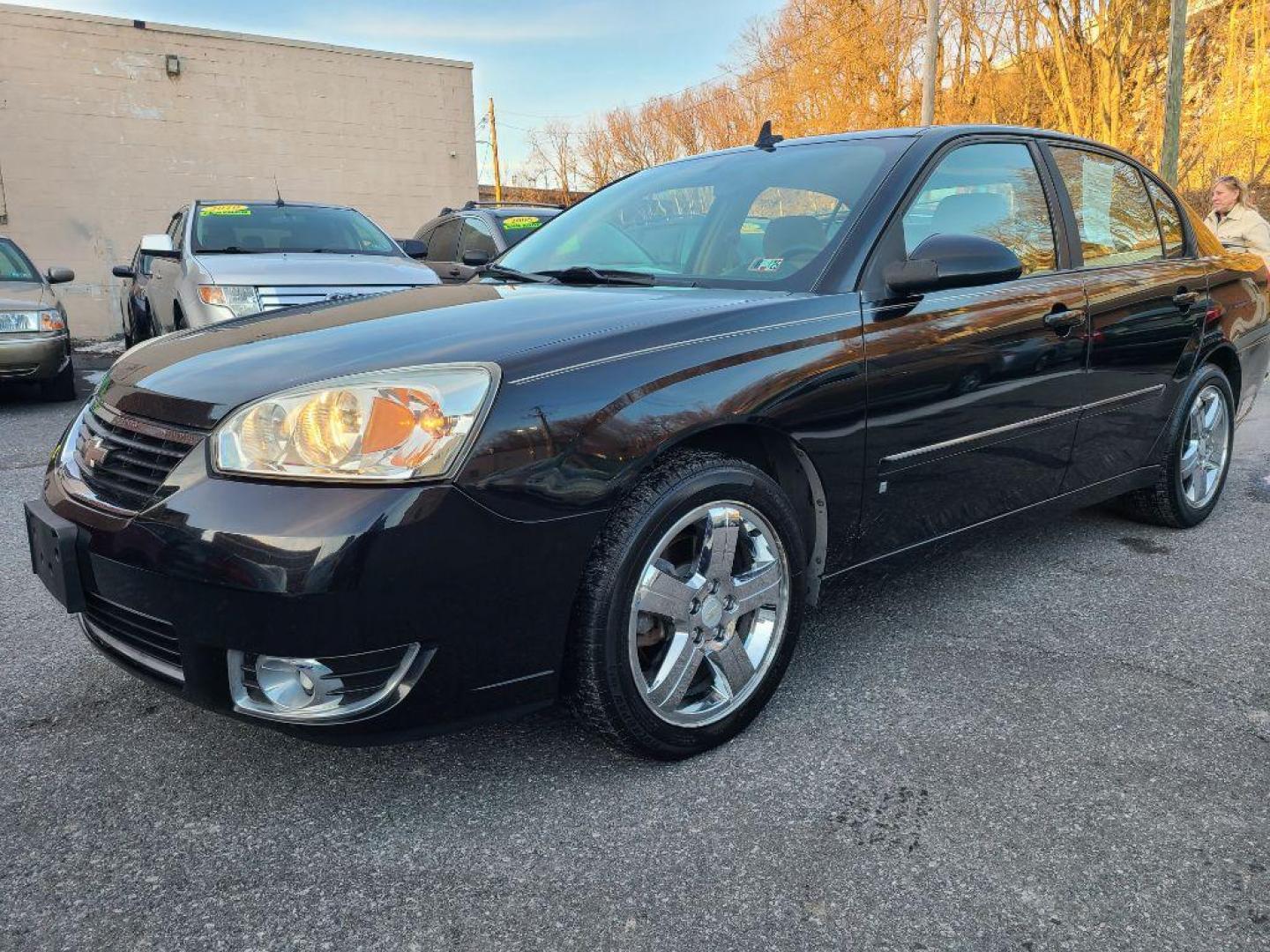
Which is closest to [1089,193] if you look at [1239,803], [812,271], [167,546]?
[812,271]

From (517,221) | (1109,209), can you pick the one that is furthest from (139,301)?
(1109,209)

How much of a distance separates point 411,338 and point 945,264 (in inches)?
54.5

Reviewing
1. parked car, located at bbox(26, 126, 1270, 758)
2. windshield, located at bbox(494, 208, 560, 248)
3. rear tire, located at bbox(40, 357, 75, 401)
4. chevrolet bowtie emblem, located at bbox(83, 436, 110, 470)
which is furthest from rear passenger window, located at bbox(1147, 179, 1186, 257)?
rear tire, located at bbox(40, 357, 75, 401)

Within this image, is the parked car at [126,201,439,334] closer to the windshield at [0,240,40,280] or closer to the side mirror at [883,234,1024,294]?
the windshield at [0,240,40,280]

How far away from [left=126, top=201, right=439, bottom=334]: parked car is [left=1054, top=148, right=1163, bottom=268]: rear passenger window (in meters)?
3.70

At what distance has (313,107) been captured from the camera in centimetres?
1658

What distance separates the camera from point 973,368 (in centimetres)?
277

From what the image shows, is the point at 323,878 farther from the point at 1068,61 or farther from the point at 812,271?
the point at 1068,61

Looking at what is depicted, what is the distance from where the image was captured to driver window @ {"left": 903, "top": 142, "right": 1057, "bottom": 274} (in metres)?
2.84

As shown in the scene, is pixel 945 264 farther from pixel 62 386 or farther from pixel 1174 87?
pixel 1174 87

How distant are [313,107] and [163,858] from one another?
1696 cm

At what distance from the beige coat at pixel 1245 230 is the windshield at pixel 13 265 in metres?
9.77

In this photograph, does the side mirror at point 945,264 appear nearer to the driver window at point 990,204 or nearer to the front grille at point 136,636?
the driver window at point 990,204

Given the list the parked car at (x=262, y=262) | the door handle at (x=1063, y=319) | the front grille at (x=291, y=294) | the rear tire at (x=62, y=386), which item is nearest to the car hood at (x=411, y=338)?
the door handle at (x=1063, y=319)
